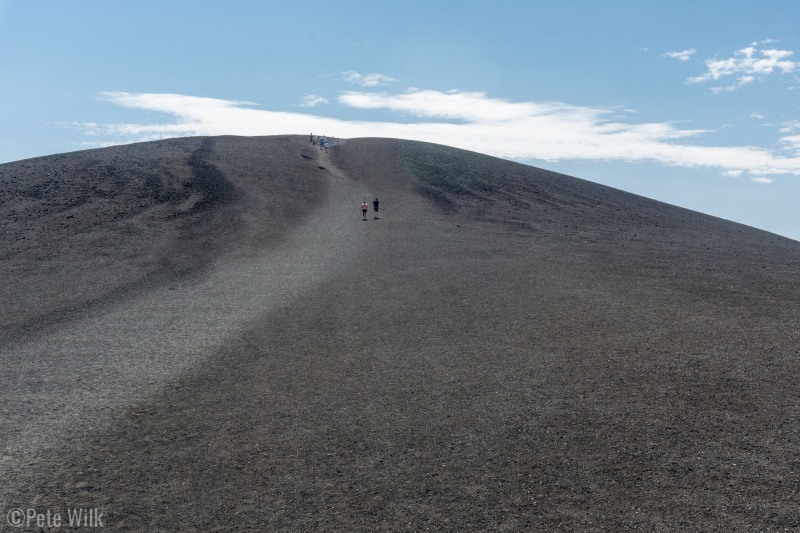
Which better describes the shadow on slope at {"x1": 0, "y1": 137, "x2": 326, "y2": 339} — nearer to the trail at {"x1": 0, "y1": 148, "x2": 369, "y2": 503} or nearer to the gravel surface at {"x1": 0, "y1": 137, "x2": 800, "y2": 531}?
the gravel surface at {"x1": 0, "y1": 137, "x2": 800, "y2": 531}

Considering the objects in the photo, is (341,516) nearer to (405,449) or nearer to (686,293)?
(405,449)

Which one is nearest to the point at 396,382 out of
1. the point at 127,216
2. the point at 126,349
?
the point at 126,349

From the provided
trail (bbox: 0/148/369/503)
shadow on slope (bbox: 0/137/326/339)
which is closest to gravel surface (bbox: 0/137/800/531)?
trail (bbox: 0/148/369/503)

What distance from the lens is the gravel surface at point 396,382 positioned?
10.4m

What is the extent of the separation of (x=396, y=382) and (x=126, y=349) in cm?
836

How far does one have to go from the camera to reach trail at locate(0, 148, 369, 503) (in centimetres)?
1316

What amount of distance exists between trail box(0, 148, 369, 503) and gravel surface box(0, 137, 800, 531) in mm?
106

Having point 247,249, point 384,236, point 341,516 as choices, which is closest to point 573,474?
point 341,516

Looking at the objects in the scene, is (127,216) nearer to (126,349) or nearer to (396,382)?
(126,349)

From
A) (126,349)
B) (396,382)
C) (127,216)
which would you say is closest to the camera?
(396,382)

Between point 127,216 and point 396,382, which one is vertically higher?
point 127,216

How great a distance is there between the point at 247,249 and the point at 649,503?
27.9m

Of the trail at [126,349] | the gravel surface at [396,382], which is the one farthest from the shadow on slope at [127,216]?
the trail at [126,349]

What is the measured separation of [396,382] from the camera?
15867mm
